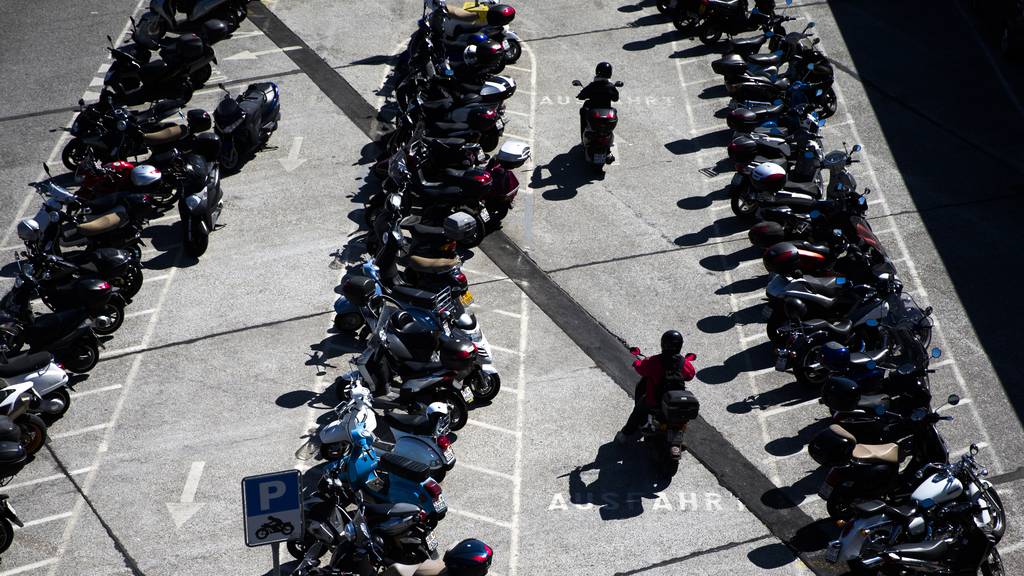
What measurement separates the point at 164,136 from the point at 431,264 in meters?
6.86

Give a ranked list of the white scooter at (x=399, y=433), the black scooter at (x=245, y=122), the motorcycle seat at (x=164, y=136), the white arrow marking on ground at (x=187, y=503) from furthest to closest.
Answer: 1. the black scooter at (x=245, y=122)
2. the motorcycle seat at (x=164, y=136)
3. the white arrow marking on ground at (x=187, y=503)
4. the white scooter at (x=399, y=433)

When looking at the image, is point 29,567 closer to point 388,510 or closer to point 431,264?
point 388,510

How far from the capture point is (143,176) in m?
19.5

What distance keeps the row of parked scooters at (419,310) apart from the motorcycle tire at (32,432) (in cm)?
361

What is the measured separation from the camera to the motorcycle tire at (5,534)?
13.8 meters

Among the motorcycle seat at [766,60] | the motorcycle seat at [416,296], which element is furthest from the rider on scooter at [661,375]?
the motorcycle seat at [766,60]

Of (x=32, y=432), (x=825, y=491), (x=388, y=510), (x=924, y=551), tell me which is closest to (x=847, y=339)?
(x=825, y=491)

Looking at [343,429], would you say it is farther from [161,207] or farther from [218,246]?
[161,207]

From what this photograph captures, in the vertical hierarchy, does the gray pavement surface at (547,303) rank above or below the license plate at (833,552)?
below

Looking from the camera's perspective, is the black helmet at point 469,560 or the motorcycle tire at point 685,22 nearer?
the black helmet at point 469,560

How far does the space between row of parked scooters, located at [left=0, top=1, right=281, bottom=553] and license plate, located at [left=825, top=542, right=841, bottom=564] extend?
9847 millimetres

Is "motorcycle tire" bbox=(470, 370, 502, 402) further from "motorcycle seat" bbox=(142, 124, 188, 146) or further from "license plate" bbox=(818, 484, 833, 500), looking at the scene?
"motorcycle seat" bbox=(142, 124, 188, 146)

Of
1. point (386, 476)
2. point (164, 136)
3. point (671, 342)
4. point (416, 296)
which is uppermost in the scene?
point (671, 342)

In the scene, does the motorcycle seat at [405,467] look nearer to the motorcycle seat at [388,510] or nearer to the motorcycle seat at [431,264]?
the motorcycle seat at [388,510]
